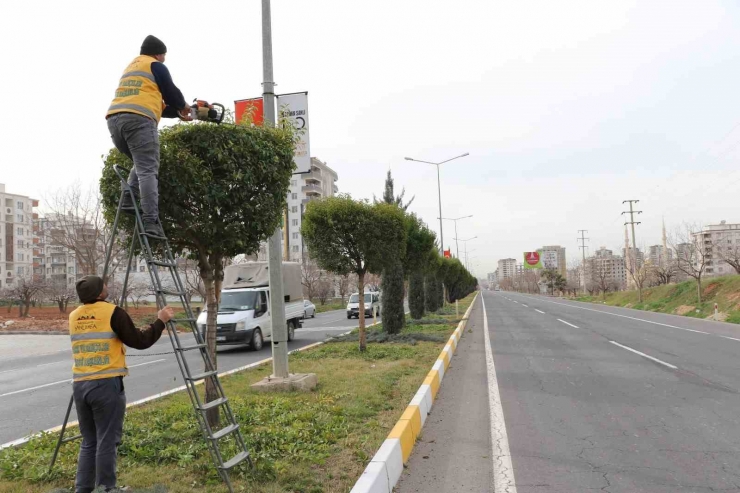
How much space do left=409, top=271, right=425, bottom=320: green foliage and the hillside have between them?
43.9 feet

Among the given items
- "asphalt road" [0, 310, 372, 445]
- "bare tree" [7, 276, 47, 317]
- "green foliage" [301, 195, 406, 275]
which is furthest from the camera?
"bare tree" [7, 276, 47, 317]

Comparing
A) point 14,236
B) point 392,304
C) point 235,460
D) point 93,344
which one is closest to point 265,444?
point 235,460

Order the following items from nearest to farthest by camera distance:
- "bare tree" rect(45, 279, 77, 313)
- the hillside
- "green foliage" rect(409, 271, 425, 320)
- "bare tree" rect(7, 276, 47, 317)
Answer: "green foliage" rect(409, 271, 425, 320)
the hillside
"bare tree" rect(7, 276, 47, 317)
"bare tree" rect(45, 279, 77, 313)

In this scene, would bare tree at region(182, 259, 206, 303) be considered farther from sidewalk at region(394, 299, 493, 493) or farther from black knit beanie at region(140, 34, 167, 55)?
black knit beanie at region(140, 34, 167, 55)

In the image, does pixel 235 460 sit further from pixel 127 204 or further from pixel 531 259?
pixel 531 259

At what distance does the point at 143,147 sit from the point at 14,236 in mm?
103743

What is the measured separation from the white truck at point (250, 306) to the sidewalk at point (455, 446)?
7.18m

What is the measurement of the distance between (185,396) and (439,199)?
29.8m

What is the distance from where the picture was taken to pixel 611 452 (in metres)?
5.07

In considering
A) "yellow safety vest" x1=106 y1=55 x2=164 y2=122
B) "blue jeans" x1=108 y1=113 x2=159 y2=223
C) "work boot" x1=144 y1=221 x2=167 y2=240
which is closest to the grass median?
"work boot" x1=144 y1=221 x2=167 y2=240

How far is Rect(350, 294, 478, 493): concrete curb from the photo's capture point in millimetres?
3859

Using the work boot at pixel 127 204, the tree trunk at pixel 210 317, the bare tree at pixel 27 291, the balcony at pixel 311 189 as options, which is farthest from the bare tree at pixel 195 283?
the balcony at pixel 311 189

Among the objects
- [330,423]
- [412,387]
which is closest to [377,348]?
[412,387]

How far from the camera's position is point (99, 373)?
3537mm
